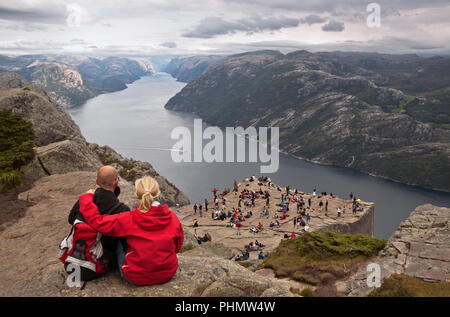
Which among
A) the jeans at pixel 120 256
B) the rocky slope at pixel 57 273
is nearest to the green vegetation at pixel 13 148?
the rocky slope at pixel 57 273

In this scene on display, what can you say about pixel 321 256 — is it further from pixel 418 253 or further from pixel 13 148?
pixel 13 148

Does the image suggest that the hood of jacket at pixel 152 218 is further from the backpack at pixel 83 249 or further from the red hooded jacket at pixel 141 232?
the backpack at pixel 83 249

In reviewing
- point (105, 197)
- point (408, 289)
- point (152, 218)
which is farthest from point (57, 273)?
point (408, 289)

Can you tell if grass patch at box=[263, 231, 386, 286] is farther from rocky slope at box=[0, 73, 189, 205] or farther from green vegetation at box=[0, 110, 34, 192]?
rocky slope at box=[0, 73, 189, 205]

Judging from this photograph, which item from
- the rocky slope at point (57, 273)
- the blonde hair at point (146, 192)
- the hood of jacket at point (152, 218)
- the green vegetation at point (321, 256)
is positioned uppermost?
the blonde hair at point (146, 192)

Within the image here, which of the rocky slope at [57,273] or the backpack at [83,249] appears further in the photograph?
the rocky slope at [57,273]

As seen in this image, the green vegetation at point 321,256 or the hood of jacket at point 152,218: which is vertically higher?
the hood of jacket at point 152,218
